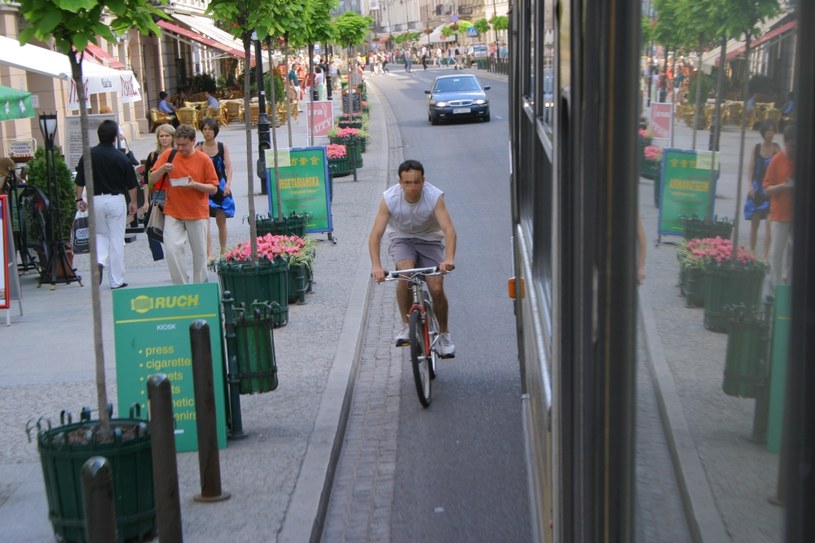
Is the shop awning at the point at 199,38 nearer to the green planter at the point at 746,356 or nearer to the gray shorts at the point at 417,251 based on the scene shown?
the gray shorts at the point at 417,251

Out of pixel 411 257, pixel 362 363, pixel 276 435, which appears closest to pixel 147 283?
pixel 362 363

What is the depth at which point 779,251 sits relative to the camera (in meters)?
1.12

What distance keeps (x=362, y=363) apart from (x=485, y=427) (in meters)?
1.99

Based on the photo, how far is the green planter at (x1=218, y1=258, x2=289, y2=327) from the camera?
33.5ft

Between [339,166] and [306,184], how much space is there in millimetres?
8093

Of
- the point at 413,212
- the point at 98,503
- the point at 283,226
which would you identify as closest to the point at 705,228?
the point at 98,503

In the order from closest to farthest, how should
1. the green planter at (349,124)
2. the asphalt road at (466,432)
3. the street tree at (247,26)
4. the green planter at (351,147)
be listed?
the asphalt road at (466,432) < the street tree at (247,26) < the green planter at (351,147) < the green planter at (349,124)

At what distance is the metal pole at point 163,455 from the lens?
444cm

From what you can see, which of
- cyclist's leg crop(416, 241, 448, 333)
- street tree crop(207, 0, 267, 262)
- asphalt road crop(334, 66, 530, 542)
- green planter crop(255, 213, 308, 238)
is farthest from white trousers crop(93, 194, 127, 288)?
cyclist's leg crop(416, 241, 448, 333)

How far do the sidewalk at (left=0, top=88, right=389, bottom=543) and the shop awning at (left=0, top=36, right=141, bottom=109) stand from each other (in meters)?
2.77

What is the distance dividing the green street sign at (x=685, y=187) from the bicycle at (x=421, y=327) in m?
5.92

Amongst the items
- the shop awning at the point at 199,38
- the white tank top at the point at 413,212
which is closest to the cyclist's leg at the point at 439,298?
the white tank top at the point at 413,212

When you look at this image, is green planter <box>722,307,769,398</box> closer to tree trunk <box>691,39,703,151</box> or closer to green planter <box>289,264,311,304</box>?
tree trunk <box>691,39,703,151</box>

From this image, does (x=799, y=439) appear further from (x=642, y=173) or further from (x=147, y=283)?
(x=147, y=283)
